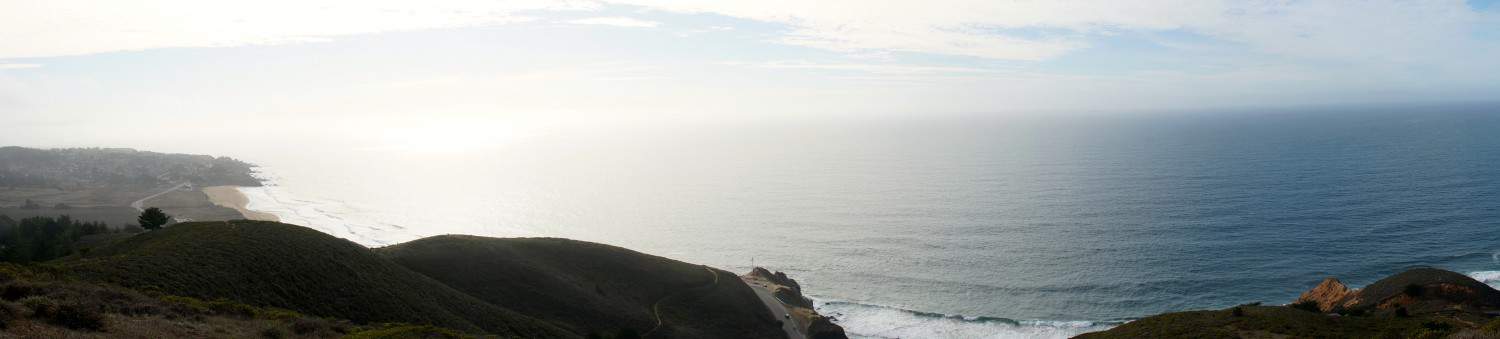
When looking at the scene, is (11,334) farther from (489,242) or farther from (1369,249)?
(1369,249)

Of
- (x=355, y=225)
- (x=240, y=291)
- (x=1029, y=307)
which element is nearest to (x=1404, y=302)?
(x=1029, y=307)

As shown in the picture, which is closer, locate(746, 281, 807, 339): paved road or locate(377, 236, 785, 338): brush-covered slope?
locate(377, 236, 785, 338): brush-covered slope

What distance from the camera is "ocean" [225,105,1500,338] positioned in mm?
73000

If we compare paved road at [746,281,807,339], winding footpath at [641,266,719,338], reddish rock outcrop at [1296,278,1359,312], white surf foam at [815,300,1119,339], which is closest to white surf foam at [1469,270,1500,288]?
reddish rock outcrop at [1296,278,1359,312]

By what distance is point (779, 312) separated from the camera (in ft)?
220

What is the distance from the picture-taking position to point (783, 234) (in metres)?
112

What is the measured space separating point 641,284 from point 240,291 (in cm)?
3530

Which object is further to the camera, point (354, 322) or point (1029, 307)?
point (1029, 307)

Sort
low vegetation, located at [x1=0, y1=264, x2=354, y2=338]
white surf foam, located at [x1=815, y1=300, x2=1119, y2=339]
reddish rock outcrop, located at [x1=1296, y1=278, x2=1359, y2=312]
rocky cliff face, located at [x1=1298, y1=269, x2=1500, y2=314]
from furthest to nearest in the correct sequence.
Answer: white surf foam, located at [x1=815, y1=300, x2=1119, y2=339]
reddish rock outcrop, located at [x1=1296, y1=278, x2=1359, y2=312]
rocky cliff face, located at [x1=1298, y1=269, x2=1500, y2=314]
low vegetation, located at [x1=0, y1=264, x2=354, y2=338]

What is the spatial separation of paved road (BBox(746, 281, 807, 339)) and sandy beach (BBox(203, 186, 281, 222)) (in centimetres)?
9294

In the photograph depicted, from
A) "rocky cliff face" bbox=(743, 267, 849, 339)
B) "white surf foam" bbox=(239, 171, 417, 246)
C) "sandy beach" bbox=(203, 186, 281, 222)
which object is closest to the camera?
"rocky cliff face" bbox=(743, 267, 849, 339)

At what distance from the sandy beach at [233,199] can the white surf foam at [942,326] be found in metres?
102

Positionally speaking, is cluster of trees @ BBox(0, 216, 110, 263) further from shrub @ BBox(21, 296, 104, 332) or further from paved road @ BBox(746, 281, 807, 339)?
paved road @ BBox(746, 281, 807, 339)

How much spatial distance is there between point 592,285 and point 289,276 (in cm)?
2715
